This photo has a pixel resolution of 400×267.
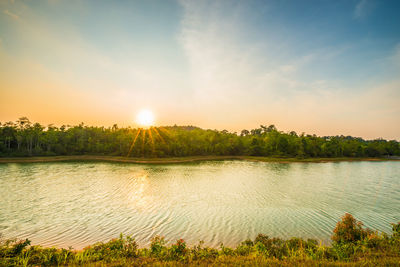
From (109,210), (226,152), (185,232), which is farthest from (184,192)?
(226,152)

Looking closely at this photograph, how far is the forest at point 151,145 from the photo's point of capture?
70938 millimetres

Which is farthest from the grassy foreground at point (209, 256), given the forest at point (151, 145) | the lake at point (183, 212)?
the forest at point (151, 145)

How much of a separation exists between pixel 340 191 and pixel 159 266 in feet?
87.3

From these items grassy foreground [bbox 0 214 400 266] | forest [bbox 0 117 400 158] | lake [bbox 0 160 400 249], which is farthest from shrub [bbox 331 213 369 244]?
forest [bbox 0 117 400 158]

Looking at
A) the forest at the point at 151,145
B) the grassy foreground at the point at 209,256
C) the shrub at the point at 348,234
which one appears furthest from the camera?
the forest at the point at 151,145

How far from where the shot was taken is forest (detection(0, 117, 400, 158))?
233ft

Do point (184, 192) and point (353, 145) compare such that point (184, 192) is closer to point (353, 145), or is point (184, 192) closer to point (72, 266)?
point (72, 266)

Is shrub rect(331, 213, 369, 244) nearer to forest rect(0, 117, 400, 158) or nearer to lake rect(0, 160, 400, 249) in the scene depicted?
lake rect(0, 160, 400, 249)

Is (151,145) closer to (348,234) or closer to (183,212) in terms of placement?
(183,212)

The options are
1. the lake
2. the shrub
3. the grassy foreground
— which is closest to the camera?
the grassy foreground

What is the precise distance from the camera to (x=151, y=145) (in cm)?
7125

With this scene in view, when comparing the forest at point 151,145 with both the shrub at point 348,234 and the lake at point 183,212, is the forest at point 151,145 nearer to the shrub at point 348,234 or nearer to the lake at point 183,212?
the lake at point 183,212

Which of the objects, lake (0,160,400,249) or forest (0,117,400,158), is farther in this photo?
forest (0,117,400,158)

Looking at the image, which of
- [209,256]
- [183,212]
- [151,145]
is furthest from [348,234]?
[151,145]
